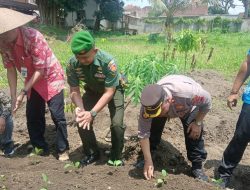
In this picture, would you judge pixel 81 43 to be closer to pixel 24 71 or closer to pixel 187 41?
pixel 24 71

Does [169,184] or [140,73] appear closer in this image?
[169,184]

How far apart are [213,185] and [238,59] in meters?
9.42

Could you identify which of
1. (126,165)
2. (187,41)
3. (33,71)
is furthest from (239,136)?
(187,41)

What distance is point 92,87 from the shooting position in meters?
3.51

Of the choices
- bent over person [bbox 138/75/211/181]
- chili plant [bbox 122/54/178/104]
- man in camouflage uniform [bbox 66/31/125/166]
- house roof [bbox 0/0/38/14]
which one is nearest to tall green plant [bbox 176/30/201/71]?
chili plant [bbox 122/54/178/104]

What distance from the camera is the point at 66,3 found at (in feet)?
74.6

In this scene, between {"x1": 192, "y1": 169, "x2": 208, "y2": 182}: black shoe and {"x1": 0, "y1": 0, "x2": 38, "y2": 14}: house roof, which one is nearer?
{"x1": 192, "y1": 169, "x2": 208, "y2": 182}: black shoe

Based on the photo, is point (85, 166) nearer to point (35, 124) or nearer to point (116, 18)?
point (35, 124)

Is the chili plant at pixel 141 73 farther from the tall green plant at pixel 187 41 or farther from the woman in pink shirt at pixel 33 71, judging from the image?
the tall green plant at pixel 187 41

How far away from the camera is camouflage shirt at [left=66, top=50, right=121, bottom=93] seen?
3258 millimetres

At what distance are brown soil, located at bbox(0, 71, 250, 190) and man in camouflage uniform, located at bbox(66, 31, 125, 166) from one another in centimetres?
27

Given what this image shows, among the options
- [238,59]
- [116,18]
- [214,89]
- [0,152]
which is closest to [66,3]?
[116,18]

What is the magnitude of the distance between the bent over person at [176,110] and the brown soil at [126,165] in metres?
0.23

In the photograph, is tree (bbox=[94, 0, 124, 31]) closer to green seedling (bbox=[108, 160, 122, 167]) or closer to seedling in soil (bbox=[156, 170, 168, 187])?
green seedling (bbox=[108, 160, 122, 167])
